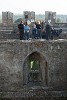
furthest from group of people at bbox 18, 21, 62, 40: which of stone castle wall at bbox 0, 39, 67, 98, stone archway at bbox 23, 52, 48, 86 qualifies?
stone archway at bbox 23, 52, 48, 86

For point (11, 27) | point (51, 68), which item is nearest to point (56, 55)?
point (51, 68)

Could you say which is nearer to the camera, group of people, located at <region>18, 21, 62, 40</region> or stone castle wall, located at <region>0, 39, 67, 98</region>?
stone castle wall, located at <region>0, 39, 67, 98</region>

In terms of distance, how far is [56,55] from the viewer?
1723 cm

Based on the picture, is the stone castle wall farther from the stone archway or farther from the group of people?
the group of people

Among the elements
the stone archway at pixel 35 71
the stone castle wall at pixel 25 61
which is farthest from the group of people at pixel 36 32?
the stone archway at pixel 35 71

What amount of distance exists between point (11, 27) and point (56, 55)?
223 inches

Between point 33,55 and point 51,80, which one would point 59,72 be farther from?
point 33,55

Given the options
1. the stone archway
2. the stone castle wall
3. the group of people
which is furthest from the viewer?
the stone archway

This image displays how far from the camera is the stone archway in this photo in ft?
57.6

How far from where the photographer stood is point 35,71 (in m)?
18.2

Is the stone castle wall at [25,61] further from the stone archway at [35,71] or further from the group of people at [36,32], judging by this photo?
the group of people at [36,32]

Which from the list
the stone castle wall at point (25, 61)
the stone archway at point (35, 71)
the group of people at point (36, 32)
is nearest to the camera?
the stone castle wall at point (25, 61)

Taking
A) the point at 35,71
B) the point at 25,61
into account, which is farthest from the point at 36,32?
the point at 35,71

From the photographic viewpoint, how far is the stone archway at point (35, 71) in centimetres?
1756
